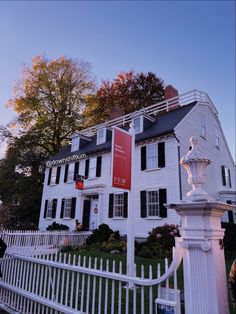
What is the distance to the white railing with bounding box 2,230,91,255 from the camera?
11.7m

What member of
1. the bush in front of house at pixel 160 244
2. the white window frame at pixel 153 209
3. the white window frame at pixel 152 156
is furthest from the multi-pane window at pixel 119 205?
the bush in front of house at pixel 160 244

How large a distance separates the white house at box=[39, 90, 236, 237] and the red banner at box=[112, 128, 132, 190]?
724cm

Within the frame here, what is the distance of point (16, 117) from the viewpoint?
3012cm

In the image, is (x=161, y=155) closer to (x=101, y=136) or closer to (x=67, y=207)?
(x=101, y=136)

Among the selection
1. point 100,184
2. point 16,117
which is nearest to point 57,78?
point 16,117

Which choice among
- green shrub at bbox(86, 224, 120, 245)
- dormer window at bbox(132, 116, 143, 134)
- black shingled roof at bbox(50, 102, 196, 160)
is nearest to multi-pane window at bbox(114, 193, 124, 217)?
green shrub at bbox(86, 224, 120, 245)

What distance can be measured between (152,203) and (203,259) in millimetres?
12395

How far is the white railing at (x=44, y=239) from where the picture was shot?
459 inches

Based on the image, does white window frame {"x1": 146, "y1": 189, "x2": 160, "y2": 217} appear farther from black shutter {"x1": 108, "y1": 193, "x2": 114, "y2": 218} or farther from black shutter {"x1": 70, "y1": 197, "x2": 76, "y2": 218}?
black shutter {"x1": 70, "y1": 197, "x2": 76, "y2": 218}

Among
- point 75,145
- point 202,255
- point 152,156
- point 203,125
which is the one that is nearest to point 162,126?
point 152,156

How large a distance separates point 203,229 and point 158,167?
12470 mm

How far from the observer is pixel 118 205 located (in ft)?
54.0

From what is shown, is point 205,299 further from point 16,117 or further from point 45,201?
point 16,117

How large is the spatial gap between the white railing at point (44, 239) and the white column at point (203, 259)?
974cm
